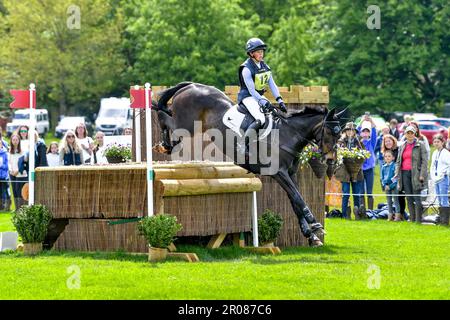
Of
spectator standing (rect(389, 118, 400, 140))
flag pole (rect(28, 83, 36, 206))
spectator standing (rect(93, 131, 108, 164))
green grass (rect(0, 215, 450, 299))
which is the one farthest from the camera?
spectator standing (rect(389, 118, 400, 140))

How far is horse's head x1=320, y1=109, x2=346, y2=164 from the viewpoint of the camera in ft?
51.8

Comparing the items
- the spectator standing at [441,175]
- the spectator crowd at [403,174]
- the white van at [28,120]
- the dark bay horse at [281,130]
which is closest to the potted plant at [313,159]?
the dark bay horse at [281,130]

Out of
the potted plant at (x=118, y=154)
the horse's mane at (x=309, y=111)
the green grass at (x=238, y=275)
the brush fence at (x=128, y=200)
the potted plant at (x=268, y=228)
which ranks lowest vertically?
the green grass at (x=238, y=275)

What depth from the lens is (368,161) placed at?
24547 mm

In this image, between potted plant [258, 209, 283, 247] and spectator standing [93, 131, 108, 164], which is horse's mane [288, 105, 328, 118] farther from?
spectator standing [93, 131, 108, 164]

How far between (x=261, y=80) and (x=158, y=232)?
9.22 ft

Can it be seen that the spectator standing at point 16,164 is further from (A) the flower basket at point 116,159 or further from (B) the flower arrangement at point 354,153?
(B) the flower arrangement at point 354,153

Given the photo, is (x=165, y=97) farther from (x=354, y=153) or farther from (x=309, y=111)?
(x=354, y=153)

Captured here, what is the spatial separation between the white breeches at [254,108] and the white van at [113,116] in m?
43.2

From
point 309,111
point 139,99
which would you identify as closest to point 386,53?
point 309,111

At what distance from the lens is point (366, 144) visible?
82.6 ft

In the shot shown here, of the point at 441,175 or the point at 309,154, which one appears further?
the point at 441,175

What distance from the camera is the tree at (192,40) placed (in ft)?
215

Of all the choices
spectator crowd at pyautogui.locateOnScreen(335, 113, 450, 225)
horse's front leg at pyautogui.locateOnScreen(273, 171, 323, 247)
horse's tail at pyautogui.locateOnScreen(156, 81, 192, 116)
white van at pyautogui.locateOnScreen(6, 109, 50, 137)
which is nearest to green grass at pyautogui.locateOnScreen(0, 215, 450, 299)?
horse's front leg at pyautogui.locateOnScreen(273, 171, 323, 247)
